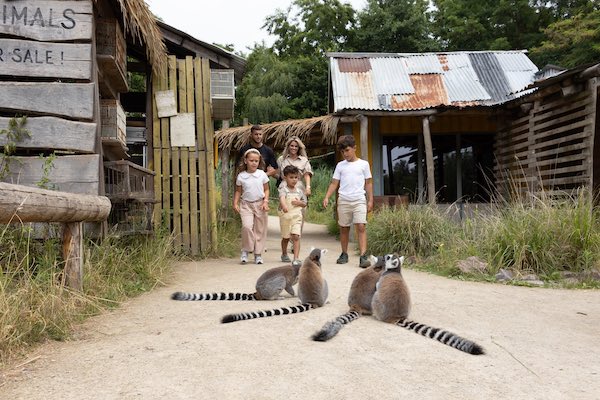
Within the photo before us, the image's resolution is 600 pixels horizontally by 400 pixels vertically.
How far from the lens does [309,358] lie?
2988 mm

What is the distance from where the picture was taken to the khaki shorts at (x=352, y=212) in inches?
279

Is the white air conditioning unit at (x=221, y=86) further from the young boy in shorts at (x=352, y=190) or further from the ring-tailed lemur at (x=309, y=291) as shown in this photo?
the ring-tailed lemur at (x=309, y=291)

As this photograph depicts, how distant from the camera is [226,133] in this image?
1333 cm

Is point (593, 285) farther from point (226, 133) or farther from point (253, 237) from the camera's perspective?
point (226, 133)

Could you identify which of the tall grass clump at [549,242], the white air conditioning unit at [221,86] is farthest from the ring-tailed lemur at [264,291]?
the white air conditioning unit at [221,86]

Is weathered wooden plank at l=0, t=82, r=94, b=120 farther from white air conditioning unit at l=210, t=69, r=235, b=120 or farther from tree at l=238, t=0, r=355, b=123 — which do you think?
tree at l=238, t=0, r=355, b=123

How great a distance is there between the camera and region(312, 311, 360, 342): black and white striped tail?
3.33 metres

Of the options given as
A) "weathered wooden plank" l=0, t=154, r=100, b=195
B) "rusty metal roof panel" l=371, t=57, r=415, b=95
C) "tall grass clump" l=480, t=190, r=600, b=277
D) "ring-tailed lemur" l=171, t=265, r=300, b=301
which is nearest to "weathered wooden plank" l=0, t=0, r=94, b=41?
"weathered wooden plank" l=0, t=154, r=100, b=195

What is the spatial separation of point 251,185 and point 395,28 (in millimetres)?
23271

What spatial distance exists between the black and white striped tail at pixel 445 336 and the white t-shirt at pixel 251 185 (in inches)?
146

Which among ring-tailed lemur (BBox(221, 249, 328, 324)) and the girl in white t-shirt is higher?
the girl in white t-shirt

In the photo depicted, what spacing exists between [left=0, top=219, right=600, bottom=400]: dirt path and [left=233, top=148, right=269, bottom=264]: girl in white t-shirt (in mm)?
2506

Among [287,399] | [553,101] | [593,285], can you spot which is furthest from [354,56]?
[287,399]

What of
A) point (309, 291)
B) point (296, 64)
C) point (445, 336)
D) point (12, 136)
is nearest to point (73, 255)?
point (12, 136)
